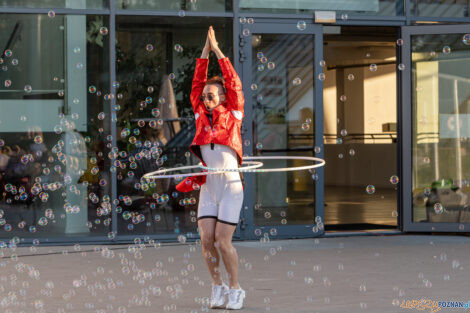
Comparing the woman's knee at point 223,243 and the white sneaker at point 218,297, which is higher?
the woman's knee at point 223,243

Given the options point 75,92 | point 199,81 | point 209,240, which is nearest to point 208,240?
point 209,240

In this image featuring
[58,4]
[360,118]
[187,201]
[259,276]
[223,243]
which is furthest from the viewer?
[360,118]

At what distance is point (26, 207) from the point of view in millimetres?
11430

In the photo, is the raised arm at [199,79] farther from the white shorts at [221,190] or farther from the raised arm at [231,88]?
the white shorts at [221,190]

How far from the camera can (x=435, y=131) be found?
12172 mm

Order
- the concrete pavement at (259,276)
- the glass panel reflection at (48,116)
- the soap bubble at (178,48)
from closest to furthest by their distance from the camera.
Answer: the concrete pavement at (259,276)
the glass panel reflection at (48,116)
the soap bubble at (178,48)

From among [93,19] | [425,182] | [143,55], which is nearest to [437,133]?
[425,182]

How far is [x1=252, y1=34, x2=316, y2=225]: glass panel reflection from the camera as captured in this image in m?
11.8

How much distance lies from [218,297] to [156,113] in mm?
5161

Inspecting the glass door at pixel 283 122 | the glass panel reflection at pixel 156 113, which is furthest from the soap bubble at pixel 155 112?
the glass door at pixel 283 122

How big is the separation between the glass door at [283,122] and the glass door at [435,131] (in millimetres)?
1276

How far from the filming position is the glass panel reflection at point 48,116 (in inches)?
448

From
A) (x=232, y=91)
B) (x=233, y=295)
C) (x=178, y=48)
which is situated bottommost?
(x=233, y=295)

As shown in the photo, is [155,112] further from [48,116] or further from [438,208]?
[438,208]
